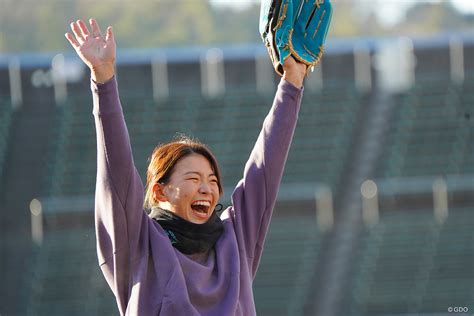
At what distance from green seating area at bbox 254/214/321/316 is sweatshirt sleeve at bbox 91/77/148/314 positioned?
1122 cm

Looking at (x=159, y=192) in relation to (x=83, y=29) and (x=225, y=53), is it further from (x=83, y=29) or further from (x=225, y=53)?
(x=225, y=53)

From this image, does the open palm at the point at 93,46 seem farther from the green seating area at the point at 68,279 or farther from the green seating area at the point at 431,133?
the green seating area at the point at 431,133

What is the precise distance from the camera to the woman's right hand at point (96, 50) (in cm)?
232

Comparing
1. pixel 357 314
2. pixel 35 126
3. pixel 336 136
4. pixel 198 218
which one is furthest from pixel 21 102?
pixel 198 218

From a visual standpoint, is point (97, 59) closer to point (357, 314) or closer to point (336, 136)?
point (357, 314)

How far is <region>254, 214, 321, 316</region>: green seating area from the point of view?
13.8 m

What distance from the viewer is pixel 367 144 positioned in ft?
52.0

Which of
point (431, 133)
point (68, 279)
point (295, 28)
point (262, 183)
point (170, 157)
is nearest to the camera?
point (170, 157)

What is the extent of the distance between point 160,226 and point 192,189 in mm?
102

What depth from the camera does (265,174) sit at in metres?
2.56

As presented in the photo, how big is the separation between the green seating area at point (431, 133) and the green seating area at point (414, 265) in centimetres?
96

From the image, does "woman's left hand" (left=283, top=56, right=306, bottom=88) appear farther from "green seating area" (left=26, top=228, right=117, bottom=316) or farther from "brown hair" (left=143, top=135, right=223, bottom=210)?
"green seating area" (left=26, top=228, right=117, bottom=316)

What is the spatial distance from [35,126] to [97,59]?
14345mm

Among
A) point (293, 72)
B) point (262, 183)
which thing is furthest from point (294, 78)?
point (262, 183)
